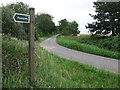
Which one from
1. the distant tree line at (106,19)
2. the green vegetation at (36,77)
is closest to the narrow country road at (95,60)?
the green vegetation at (36,77)

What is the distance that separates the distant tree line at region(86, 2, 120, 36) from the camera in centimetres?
3206

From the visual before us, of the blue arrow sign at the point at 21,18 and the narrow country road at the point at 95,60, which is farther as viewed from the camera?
the narrow country road at the point at 95,60

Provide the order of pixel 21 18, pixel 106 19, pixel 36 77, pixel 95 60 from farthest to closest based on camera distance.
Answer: pixel 106 19
pixel 95 60
pixel 36 77
pixel 21 18

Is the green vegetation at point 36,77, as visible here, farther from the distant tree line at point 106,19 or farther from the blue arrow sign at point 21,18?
the distant tree line at point 106,19

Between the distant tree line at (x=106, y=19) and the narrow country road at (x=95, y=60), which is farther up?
the distant tree line at (x=106, y=19)

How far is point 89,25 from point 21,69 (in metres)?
31.6

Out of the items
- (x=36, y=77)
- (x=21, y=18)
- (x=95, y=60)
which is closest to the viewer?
(x=21, y=18)

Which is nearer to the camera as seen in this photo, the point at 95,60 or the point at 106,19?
the point at 95,60

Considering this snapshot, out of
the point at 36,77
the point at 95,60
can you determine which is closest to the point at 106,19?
the point at 95,60

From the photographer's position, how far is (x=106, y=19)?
33656mm

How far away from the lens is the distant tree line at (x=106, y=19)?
32062 mm

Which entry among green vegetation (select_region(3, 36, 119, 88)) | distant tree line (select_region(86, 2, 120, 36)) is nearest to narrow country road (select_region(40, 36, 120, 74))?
green vegetation (select_region(3, 36, 119, 88))

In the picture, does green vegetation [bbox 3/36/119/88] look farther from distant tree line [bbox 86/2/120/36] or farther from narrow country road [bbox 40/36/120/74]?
distant tree line [bbox 86/2/120/36]

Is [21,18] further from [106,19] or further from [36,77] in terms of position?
[106,19]
